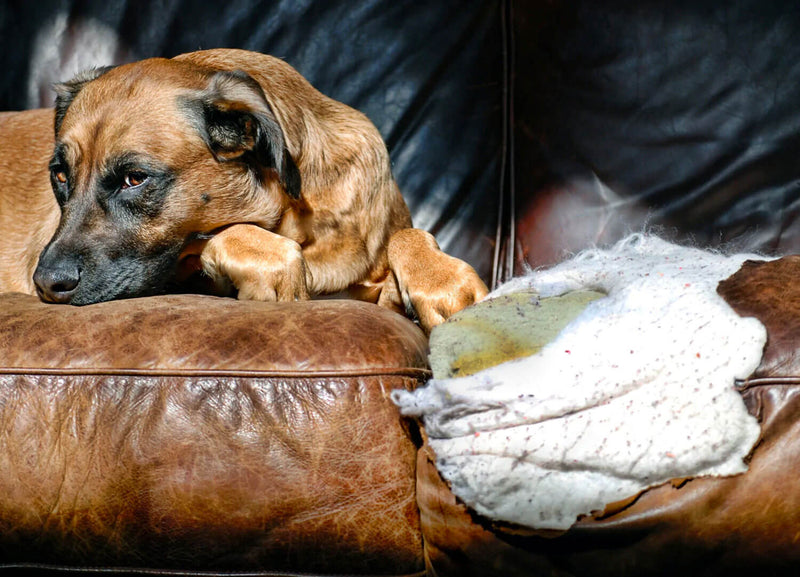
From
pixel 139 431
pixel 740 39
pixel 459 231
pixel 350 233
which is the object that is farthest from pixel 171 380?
pixel 740 39

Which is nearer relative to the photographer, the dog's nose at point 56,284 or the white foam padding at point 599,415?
the white foam padding at point 599,415

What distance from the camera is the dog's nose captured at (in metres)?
1.49

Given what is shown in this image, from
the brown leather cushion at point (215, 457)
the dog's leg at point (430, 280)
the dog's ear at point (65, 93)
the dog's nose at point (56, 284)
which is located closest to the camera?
the brown leather cushion at point (215, 457)

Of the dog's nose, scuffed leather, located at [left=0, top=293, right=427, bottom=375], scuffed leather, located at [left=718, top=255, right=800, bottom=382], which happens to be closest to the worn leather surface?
scuffed leather, located at [left=718, top=255, right=800, bottom=382]

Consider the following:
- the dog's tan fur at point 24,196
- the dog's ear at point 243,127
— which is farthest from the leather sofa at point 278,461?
the dog's tan fur at point 24,196

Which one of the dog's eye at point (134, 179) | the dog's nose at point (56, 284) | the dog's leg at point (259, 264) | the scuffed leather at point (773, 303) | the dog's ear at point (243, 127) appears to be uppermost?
the scuffed leather at point (773, 303)

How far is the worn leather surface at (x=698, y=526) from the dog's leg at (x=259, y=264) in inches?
25.2

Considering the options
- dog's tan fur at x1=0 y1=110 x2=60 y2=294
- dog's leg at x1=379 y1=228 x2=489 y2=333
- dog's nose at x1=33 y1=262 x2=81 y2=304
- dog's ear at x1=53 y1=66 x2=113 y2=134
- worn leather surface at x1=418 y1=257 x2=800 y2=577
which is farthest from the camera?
dog's tan fur at x1=0 y1=110 x2=60 y2=294

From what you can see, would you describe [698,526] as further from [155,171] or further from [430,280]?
[155,171]

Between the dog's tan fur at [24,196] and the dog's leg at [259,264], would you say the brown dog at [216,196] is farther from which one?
the dog's tan fur at [24,196]

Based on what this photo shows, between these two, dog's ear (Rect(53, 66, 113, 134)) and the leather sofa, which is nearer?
the leather sofa

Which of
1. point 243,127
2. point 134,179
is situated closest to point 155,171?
point 134,179

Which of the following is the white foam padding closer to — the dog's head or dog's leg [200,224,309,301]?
dog's leg [200,224,309,301]

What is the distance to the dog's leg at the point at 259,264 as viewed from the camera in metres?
1.57
